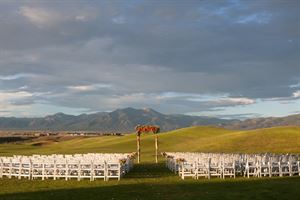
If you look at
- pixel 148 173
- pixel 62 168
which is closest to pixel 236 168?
pixel 148 173

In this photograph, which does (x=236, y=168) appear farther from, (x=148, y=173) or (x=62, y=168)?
(x=62, y=168)

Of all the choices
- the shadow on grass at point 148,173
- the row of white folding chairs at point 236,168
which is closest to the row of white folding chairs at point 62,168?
the shadow on grass at point 148,173

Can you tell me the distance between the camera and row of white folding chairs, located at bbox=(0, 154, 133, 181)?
34.6 metres

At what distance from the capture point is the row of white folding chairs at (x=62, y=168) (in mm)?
34625

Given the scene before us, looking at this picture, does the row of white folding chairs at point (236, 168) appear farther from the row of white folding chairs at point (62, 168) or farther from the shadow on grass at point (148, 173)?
the row of white folding chairs at point (62, 168)

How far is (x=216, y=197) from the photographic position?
2361cm

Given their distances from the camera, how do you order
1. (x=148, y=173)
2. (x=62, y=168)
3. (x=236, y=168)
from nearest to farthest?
(x=62, y=168)
(x=236, y=168)
(x=148, y=173)

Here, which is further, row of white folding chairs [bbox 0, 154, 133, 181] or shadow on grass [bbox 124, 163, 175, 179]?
shadow on grass [bbox 124, 163, 175, 179]

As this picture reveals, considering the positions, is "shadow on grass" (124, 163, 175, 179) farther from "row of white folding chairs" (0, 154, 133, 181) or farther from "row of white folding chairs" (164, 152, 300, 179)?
"row of white folding chairs" (164, 152, 300, 179)

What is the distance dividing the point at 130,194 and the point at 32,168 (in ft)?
44.5

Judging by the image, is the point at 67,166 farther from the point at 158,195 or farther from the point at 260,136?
the point at 260,136

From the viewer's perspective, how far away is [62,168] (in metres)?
35.5

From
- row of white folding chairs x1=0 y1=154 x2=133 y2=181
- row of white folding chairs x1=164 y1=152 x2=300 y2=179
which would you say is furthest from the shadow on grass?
row of white folding chairs x1=164 y1=152 x2=300 y2=179

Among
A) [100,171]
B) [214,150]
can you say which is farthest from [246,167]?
[214,150]
